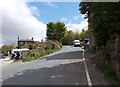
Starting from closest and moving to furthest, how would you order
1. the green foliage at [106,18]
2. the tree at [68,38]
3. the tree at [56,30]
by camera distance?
the green foliage at [106,18], the tree at [56,30], the tree at [68,38]

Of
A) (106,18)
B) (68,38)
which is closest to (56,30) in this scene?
(68,38)

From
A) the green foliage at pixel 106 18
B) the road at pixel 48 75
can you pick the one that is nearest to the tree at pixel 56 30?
the road at pixel 48 75

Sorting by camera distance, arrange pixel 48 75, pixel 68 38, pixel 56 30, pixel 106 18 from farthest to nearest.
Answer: pixel 68 38 → pixel 56 30 → pixel 106 18 → pixel 48 75

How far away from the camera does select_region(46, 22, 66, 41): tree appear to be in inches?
3652

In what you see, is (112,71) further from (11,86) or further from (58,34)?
(58,34)

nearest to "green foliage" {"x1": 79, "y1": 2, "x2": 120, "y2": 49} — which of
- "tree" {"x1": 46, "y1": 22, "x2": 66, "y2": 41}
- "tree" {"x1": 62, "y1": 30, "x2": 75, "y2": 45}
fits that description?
"tree" {"x1": 46, "y1": 22, "x2": 66, "y2": 41}

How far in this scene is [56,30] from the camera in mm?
94125

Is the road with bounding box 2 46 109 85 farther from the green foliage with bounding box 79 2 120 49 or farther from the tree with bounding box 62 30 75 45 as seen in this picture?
the tree with bounding box 62 30 75 45

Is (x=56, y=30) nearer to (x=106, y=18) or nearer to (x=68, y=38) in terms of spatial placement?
(x=68, y=38)

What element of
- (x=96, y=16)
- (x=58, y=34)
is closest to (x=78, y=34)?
(x=58, y=34)

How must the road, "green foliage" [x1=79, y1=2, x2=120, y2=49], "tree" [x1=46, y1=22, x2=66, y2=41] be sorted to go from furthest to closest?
"tree" [x1=46, y1=22, x2=66, y2=41]
"green foliage" [x1=79, y1=2, x2=120, y2=49]
the road

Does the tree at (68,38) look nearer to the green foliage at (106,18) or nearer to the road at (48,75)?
the road at (48,75)

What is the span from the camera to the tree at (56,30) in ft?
304

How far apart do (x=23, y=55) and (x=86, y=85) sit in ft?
75.4
